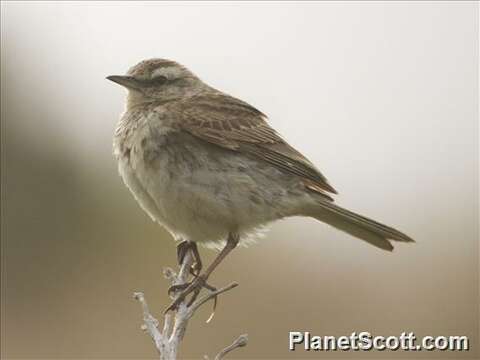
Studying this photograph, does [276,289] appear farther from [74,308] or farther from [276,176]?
[276,176]

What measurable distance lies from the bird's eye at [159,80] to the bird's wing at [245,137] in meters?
0.33

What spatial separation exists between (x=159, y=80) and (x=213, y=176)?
124 centimetres

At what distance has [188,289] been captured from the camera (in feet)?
23.9

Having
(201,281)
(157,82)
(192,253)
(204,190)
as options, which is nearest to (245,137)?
(204,190)

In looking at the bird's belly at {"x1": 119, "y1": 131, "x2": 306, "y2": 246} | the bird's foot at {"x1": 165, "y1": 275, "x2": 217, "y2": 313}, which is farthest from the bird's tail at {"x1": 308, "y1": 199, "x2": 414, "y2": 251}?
the bird's foot at {"x1": 165, "y1": 275, "x2": 217, "y2": 313}

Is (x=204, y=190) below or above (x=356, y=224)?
below

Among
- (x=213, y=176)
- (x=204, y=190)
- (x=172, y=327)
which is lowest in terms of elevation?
(x=172, y=327)

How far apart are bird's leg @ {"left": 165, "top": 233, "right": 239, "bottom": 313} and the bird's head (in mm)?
1208

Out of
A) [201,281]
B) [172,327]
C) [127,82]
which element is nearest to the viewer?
[172,327]

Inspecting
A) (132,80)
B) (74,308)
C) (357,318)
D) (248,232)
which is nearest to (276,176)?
(248,232)

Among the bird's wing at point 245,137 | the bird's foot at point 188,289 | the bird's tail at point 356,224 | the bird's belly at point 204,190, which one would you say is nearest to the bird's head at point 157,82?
the bird's wing at point 245,137

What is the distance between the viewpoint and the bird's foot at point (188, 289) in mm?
6898

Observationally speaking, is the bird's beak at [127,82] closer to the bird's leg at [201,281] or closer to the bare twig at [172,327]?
the bird's leg at [201,281]

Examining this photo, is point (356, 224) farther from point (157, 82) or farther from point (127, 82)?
point (127, 82)
